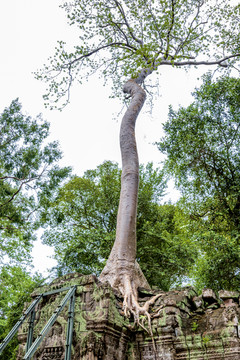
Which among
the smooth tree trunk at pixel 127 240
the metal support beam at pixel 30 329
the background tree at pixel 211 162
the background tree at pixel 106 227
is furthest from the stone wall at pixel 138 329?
the background tree at pixel 106 227

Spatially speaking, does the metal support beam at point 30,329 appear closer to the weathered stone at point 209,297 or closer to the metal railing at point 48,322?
the metal railing at point 48,322

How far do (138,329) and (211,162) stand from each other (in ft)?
21.9

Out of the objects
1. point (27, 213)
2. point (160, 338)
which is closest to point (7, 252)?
point (27, 213)

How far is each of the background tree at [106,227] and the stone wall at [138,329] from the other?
265 inches

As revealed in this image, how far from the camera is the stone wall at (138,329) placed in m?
4.39

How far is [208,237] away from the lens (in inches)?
340

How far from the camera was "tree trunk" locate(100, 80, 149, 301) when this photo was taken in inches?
239

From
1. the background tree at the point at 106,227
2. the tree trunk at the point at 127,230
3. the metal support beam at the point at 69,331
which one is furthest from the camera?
the background tree at the point at 106,227

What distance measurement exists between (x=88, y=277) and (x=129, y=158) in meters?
3.45

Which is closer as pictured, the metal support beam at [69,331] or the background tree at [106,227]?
the metal support beam at [69,331]

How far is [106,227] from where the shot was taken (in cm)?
1391

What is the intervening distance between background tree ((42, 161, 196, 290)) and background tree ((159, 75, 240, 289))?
2.04 m

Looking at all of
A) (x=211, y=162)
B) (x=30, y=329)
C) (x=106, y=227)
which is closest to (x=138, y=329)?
(x=30, y=329)

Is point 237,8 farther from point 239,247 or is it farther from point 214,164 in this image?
point 239,247
